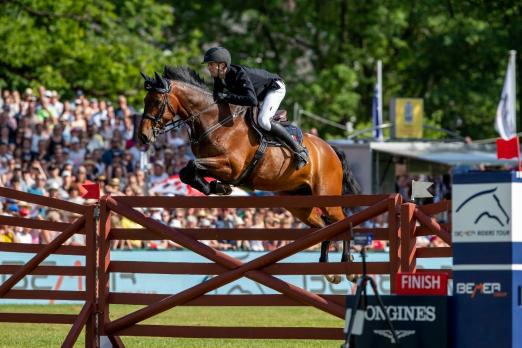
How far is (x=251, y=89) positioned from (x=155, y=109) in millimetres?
1009

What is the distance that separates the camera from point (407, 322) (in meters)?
7.89

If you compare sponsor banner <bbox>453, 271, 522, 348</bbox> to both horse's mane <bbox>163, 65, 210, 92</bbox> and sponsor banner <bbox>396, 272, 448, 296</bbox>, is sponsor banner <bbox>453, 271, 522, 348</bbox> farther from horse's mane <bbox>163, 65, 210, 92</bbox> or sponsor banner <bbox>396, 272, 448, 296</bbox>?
horse's mane <bbox>163, 65, 210, 92</bbox>

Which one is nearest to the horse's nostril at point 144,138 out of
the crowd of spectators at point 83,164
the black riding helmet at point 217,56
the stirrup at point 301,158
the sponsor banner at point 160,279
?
the black riding helmet at point 217,56

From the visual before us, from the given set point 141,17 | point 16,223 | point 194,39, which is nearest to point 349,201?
point 16,223

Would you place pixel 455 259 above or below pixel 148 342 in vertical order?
above

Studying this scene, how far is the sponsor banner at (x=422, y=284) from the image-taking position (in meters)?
7.95

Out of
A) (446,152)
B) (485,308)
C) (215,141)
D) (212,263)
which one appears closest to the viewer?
(485,308)

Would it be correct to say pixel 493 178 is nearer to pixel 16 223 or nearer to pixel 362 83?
pixel 16 223

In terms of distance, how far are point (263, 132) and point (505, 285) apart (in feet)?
18.5

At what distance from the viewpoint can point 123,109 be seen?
74.3ft

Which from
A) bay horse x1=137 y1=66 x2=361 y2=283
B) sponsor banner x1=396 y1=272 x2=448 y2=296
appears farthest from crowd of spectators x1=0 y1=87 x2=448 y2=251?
sponsor banner x1=396 y1=272 x2=448 y2=296

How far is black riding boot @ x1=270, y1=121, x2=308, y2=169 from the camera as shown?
1266cm

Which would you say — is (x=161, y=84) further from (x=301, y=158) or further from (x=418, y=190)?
(x=418, y=190)

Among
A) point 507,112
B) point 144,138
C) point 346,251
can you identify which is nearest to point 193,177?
point 144,138
